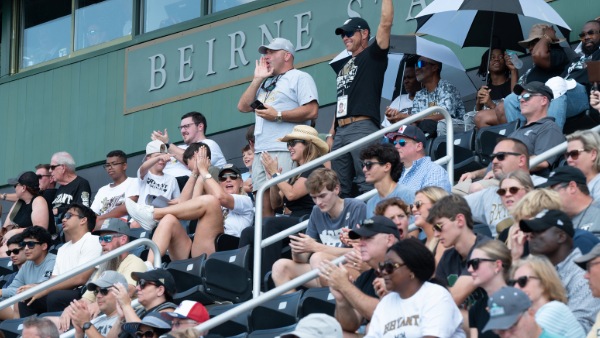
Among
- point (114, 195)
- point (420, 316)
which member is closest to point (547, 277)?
point (420, 316)

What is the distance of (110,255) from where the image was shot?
10117 millimetres

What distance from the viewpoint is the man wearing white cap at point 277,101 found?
Answer: 1185 centimetres

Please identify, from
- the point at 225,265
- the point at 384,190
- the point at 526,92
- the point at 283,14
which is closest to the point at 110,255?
the point at 225,265

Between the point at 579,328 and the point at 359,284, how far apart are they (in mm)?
2150

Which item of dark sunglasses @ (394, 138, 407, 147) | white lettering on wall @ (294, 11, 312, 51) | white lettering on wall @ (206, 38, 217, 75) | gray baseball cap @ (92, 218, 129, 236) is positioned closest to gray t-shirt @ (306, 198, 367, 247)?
dark sunglasses @ (394, 138, 407, 147)

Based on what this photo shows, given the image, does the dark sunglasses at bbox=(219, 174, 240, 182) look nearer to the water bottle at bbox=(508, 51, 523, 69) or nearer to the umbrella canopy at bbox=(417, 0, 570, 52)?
the umbrella canopy at bbox=(417, 0, 570, 52)

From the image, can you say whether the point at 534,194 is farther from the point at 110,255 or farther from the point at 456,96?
the point at 456,96

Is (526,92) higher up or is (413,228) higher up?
(526,92)

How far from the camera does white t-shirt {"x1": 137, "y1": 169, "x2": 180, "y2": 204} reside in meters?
13.3

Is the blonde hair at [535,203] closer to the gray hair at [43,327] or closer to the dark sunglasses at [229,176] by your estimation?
the gray hair at [43,327]

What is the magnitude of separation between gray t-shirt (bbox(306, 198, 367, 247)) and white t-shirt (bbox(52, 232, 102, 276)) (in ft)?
8.92

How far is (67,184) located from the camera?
15.2m

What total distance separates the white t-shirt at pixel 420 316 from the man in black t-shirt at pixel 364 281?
48 centimetres

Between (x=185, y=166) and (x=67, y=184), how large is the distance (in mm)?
2036
